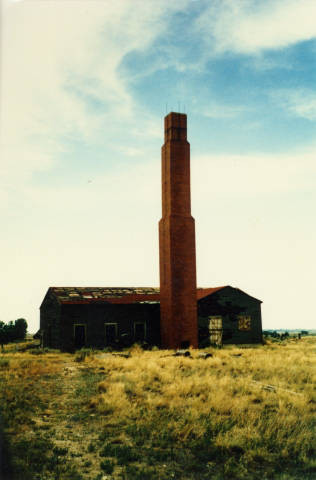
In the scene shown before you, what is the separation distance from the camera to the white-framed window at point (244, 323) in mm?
29016

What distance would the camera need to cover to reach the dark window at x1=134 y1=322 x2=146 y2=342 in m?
26.9

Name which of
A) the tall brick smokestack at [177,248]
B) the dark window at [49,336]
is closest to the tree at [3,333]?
the dark window at [49,336]

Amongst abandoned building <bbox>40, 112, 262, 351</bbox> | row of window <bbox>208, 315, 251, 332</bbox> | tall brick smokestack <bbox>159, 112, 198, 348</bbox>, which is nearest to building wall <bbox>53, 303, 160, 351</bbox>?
abandoned building <bbox>40, 112, 262, 351</bbox>

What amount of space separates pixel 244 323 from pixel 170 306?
7343 mm

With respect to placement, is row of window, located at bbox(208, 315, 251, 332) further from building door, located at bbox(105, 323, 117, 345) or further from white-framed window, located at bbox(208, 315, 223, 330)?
building door, located at bbox(105, 323, 117, 345)

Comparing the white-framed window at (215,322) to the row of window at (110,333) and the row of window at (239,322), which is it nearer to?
the row of window at (239,322)

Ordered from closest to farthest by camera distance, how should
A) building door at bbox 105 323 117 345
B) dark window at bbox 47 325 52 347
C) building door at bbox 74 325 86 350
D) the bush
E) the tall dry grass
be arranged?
the bush → the tall dry grass → building door at bbox 74 325 86 350 → building door at bbox 105 323 117 345 → dark window at bbox 47 325 52 347

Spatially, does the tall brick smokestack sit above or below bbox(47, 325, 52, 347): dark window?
above

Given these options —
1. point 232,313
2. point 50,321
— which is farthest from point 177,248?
point 50,321

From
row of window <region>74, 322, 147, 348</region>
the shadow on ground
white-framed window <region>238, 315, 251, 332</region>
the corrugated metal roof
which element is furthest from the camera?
white-framed window <region>238, 315, 251, 332</region>

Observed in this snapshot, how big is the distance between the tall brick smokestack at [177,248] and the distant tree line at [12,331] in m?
15.4

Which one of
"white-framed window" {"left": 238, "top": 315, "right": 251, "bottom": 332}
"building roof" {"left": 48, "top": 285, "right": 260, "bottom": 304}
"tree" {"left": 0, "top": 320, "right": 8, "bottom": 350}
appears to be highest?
"building roof" {"left": 48, "top": 285, "right": 260, "bottom": 304}

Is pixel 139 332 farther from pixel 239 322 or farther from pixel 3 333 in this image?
pixel 3 333

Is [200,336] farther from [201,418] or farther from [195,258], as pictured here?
[201,418]
